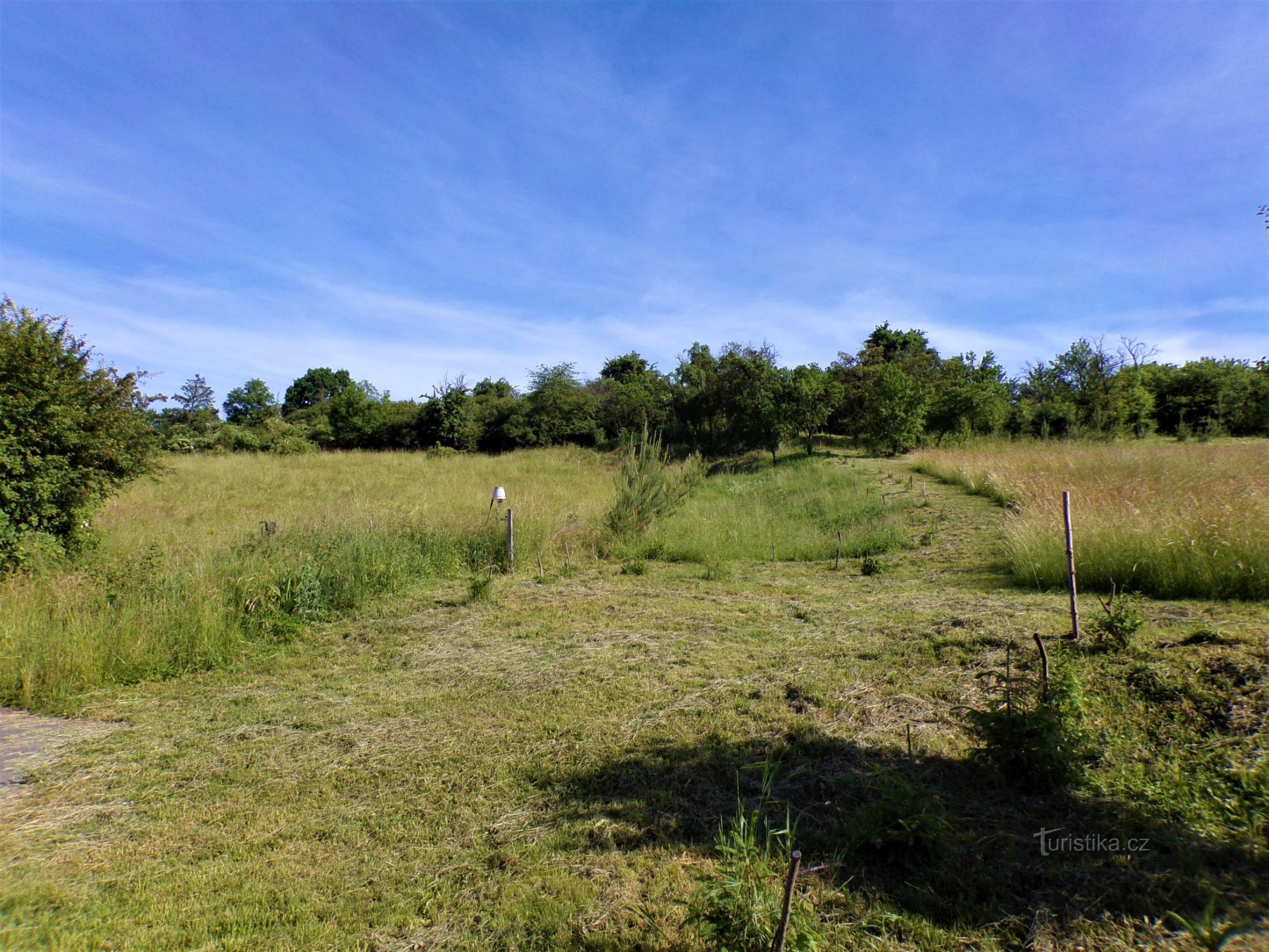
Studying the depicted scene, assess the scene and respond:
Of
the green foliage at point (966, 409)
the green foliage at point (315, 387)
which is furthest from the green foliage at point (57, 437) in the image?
the green foliage at point (315, 387)

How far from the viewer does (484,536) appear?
34.9ft

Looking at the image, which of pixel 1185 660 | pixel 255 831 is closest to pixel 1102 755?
pixel 1185 660

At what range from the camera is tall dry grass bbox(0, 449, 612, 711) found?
5.43 metres

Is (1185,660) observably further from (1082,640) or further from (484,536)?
(484,536)

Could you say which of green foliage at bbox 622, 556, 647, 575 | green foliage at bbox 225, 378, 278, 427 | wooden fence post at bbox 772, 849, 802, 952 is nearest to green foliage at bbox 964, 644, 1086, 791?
wooden fence post at bbox 772, 849, 802, 952

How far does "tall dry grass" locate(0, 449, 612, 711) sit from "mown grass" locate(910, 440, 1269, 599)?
22.7 ft

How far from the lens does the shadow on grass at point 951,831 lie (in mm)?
2281

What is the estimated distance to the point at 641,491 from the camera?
11.9m

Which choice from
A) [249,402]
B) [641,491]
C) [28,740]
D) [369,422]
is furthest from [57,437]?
[249,402]

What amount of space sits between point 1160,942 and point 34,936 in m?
3.99

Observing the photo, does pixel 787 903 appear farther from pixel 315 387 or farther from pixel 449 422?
pixel 315 387

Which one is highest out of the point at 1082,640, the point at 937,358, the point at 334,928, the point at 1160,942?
the point at 937,358

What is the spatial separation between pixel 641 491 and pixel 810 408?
43.8 ft

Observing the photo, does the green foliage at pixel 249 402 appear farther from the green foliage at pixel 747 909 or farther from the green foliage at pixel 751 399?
the green foliage at pixel 747 909
